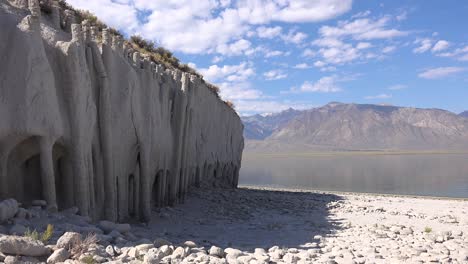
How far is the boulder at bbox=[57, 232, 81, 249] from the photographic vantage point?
694cm

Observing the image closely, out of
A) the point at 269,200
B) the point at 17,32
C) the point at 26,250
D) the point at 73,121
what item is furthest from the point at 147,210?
the point at 269,200

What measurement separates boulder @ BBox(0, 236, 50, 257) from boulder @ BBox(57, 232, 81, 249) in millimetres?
207

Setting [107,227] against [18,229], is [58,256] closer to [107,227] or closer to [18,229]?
[18,229]

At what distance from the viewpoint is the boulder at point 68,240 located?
6.94 m

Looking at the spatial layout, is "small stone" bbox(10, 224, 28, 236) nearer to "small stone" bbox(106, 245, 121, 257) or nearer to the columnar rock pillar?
"small stone" bbox(106, 245, 121, 257)

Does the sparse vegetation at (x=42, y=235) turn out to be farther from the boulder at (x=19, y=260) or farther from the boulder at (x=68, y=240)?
the boulder at (x=19, y=260)

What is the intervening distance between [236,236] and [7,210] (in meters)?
6.53

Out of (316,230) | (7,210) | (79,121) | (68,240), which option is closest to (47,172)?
(79,121)

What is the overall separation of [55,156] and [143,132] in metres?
3.27

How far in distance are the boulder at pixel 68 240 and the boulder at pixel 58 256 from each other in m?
0.24

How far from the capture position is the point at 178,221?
1486 cm

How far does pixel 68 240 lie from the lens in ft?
23.0

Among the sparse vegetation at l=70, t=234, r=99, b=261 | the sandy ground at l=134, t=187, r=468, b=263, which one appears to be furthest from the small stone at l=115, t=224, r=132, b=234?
the sparse vegetation at l=70, t=234, r=99, b=261

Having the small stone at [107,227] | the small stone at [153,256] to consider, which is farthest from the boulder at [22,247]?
the small stone at [107,227]
